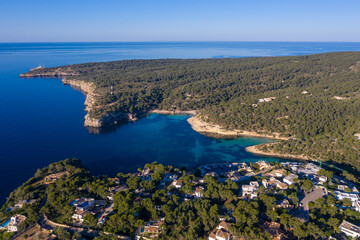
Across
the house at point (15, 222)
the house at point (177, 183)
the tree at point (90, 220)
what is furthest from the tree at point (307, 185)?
the house at point (15, 222)

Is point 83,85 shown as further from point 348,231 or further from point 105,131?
point 348,231

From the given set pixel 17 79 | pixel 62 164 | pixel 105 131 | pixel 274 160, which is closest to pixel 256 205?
pixel 274 160

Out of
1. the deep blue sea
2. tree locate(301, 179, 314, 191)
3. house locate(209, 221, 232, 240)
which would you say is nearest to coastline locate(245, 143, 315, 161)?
the deep blue sea

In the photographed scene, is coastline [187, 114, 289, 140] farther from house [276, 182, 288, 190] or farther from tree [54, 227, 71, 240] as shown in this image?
tree [54, 227, 71, 240]

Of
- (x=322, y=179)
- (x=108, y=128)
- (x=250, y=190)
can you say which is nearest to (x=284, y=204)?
(x=250, y=190)

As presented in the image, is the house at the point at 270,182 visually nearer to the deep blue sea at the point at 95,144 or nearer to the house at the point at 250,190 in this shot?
the house at the point at 250,190
